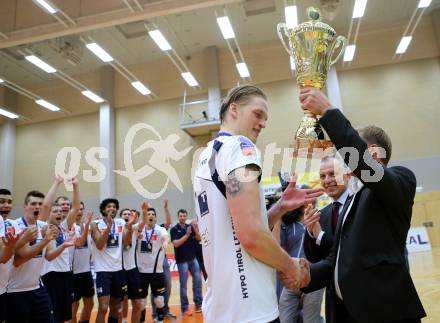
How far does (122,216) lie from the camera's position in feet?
27.0

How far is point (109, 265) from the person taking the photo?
22.1ft

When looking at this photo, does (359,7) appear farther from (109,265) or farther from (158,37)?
(109,265)

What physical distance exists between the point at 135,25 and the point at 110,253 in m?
12.7

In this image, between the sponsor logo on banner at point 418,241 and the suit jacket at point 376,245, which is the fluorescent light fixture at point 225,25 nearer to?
the sponsor logo on banner at point 418,241

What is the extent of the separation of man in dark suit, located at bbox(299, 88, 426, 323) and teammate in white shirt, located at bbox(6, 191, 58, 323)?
11.7 feet

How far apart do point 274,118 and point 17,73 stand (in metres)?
13.7

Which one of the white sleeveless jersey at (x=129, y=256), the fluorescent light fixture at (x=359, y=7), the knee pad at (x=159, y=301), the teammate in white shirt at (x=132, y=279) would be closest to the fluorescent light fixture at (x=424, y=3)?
the fluorescent light fixture at (x=359, y=7)

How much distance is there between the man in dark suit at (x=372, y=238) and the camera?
1.66 metres

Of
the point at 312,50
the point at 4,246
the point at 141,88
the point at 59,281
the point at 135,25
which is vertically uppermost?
the point at 135,25

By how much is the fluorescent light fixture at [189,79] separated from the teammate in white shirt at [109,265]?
11.1 metres

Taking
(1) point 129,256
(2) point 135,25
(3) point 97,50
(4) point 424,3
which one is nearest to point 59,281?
(1) point 129,256

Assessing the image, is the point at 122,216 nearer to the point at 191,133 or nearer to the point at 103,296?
the point at 103,296

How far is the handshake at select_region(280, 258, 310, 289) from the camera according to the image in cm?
166

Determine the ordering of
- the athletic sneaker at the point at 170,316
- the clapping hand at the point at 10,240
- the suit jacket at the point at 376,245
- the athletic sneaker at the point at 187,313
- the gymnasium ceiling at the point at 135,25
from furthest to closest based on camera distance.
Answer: the gymnasium ceiling at the point at 135,25 < the athletic sneaker at the point at 187,313 < the athletic sneaker at the point at 170,316 < the clapping hand at the point at 10,240 < the suit jacket at the point at 376,245
